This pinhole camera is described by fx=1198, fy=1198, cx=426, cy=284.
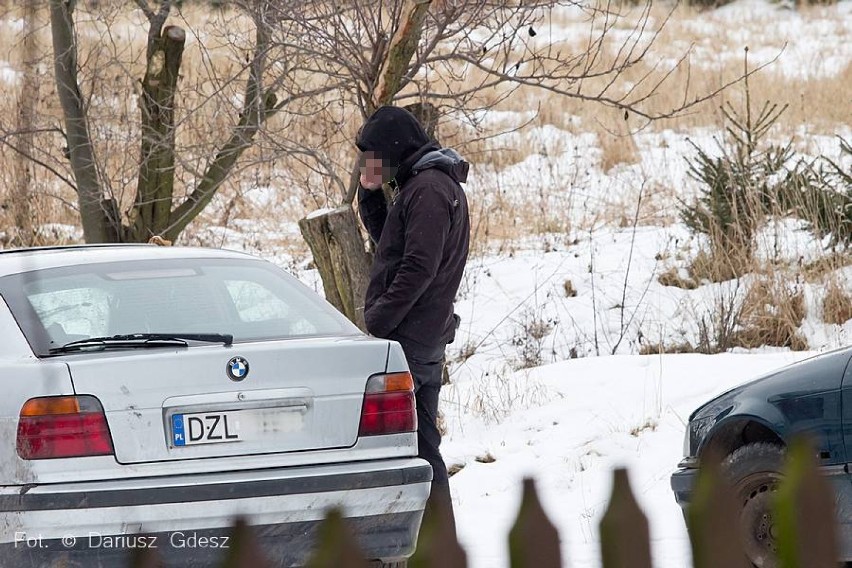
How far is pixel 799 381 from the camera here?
15.2 ft

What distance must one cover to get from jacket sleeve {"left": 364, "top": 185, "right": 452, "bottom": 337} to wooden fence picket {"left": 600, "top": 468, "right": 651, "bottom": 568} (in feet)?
12.3

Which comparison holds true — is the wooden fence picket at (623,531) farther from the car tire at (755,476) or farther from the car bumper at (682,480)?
the car bumper at (682,480)

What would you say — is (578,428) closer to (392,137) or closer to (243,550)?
(392,137)

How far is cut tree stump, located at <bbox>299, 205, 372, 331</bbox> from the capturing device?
686 centimetres

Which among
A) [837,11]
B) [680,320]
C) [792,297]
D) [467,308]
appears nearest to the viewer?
[792,297]

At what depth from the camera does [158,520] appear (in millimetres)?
3719

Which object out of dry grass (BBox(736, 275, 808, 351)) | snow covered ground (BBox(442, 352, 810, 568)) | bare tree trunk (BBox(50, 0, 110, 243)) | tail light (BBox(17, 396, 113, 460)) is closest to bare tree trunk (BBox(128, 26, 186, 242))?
bare tree trunk (BBox(50, 0, 110, 243))

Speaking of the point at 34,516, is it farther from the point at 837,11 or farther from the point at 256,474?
the point at 837,11

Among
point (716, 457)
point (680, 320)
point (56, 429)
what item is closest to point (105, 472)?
point (56, 429)

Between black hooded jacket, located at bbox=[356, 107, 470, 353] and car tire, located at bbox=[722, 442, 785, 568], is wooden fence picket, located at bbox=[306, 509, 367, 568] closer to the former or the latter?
car tire, located at bbox=[722, 442, 785, 568]

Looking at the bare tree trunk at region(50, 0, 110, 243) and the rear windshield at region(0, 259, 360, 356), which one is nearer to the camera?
the rear windshield at region(0, 259, 360, 356)

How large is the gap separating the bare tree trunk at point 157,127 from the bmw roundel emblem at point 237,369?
18.0ft

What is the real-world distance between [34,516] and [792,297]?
7518 millimetres

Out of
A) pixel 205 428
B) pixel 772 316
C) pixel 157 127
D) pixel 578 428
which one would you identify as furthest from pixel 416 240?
pixel 772 316
